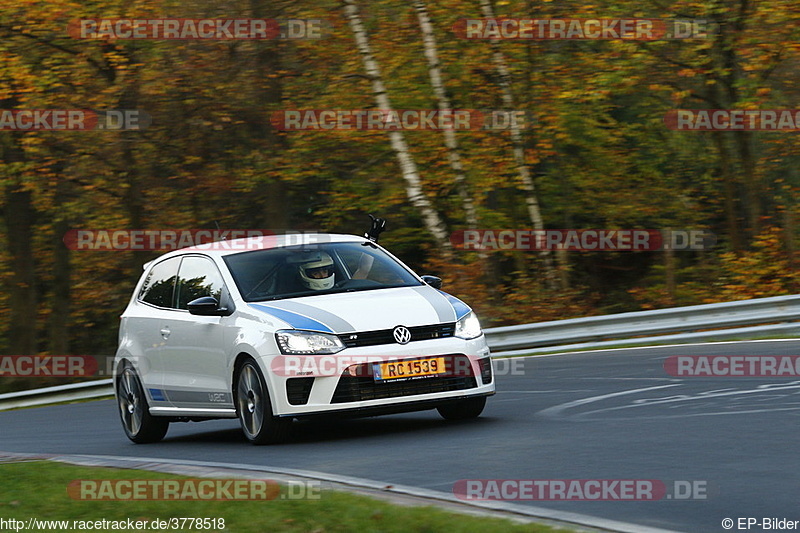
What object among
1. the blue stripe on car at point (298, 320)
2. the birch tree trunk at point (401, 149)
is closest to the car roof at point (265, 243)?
the blue stripe on car at point (298, 320)

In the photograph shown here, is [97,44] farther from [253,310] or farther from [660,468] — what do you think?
[660,468]

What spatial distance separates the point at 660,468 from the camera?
7957 mm

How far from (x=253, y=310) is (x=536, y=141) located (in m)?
18.3

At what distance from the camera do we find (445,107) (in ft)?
91.2

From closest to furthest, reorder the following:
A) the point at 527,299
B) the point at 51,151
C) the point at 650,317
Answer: the point at 650,317 < the point at 527,299 < the point at 51,151

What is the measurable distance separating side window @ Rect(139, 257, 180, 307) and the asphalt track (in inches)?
53.4

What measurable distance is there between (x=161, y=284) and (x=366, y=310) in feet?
9.92

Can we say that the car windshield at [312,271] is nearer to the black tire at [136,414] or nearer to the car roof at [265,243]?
the car roof at [265,243]

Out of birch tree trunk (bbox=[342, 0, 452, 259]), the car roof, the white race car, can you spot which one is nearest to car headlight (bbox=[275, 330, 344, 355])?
the white race car

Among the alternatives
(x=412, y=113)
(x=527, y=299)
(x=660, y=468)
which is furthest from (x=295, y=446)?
(x=412, y=113)

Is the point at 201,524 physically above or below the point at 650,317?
above

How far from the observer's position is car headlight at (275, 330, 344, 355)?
33.7 ft

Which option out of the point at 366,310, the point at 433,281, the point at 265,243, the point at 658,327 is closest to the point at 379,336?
the point at 366,310

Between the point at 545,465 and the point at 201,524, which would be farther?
the point at 545,465
